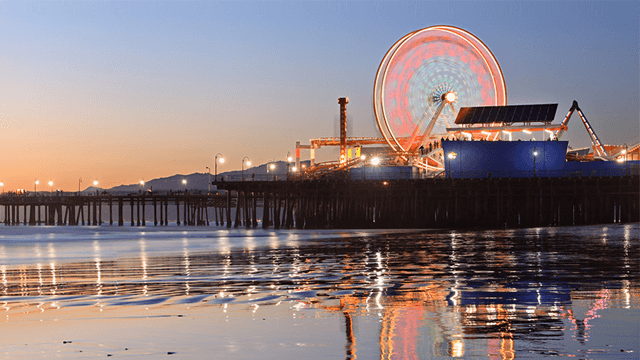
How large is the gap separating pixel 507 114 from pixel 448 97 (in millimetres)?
6928

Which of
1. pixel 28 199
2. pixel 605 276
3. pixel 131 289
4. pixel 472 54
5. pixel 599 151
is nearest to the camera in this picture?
pixel 131 289

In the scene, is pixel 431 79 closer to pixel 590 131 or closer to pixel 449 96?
pixel 449 96

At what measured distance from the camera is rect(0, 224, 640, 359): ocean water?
31.9 ft

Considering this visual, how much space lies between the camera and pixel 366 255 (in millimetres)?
28516

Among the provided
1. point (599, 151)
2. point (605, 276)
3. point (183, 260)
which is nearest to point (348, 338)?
point (605, 276)

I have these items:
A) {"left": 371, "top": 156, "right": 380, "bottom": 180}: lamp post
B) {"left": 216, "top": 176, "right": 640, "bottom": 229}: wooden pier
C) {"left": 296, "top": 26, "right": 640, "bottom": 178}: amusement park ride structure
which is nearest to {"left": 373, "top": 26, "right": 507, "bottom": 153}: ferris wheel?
{"left": 296, "top": 26, "right": 640, "bottom": 178}: amusement park ride structure

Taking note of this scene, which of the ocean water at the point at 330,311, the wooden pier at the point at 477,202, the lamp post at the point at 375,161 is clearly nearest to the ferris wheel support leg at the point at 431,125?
the lamp post at the point at 375,161

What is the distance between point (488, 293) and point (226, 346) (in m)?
6.72

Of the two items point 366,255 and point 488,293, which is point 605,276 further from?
point 366,255

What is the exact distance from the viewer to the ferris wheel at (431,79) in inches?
3228

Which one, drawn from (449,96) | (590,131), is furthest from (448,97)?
(590,131)

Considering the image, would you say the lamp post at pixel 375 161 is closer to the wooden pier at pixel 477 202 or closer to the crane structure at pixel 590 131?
the wooden pier at pixel 477 202

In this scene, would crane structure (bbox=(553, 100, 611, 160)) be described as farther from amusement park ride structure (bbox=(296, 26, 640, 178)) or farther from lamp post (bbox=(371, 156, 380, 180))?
lamp post (bbox=(371, 156, 380, 180))

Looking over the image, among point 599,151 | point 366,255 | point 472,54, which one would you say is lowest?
point 366,255
